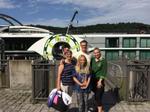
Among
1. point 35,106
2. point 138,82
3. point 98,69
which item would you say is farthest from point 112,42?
point 98,69

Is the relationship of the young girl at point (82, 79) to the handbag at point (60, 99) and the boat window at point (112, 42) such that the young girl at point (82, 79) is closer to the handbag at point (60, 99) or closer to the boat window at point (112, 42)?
the handbag at point (60, 99)

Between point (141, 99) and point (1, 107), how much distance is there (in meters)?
4.00

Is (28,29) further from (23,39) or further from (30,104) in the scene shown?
(30,104)

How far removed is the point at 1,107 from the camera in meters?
10.8

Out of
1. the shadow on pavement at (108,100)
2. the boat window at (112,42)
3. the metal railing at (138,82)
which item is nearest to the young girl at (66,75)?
the shadow on pavement at (108,100)

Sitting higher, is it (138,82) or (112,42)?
(112,42)

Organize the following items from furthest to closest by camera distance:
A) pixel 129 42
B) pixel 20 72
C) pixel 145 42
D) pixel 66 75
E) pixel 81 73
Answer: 1. pixel 145 42
2. pixel 129 42
3. pixel 20 72
4. pixel 66 75
5. pixel 81 73

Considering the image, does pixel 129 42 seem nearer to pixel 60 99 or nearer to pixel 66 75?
pixel 66 75

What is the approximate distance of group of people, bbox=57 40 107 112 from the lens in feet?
28.6

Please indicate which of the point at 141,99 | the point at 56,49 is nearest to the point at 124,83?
the point at 141,99

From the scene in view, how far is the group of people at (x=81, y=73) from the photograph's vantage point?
871 centimetres

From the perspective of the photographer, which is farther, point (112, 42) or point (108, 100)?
point (112, 42)

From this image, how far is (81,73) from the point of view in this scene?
8719 millimetres

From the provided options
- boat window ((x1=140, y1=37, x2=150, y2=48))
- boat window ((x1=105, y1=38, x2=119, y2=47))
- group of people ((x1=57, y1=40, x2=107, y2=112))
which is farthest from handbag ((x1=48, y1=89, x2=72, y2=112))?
boat window ((x1=140, y1=37, x2=150, y2=48))
